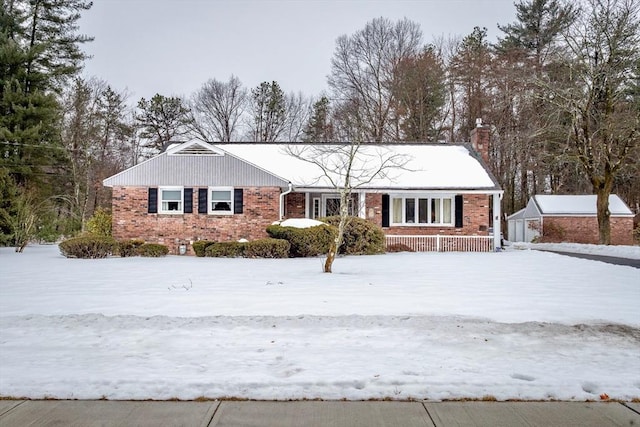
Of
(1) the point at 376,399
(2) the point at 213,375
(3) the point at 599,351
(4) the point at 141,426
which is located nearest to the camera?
(4) the point at 141,426

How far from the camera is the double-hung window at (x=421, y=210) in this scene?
22.9 meters

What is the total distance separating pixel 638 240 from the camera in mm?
32156

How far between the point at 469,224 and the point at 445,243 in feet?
5.32

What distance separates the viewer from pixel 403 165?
24062 millimetres

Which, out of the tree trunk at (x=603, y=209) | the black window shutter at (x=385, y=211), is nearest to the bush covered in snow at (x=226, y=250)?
the black window shutter at (x=385, y=211)

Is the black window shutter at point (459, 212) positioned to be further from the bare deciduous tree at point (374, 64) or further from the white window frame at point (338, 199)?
the bare deciduous tree at point (374, 64)

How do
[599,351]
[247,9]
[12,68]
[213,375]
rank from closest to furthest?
[213,375], [599,351], [247,9], [12,68]

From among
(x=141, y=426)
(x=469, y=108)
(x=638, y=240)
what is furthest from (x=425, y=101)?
(x=141, y=426)

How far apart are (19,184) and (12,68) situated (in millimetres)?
6285

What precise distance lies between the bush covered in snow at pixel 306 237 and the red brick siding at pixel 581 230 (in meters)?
20.1

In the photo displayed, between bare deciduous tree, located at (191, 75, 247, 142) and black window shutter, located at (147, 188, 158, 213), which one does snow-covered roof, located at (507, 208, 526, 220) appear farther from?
black window shutter, located at (147, 188, 158, 213)

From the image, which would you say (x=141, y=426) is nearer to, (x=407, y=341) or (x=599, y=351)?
Result: (x=407, y=341)

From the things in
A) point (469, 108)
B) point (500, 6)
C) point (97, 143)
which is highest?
point (500, 6)

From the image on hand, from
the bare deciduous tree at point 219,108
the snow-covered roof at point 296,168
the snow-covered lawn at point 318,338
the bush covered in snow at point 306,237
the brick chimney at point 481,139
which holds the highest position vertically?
the bare deciduous tree at point 219,108
